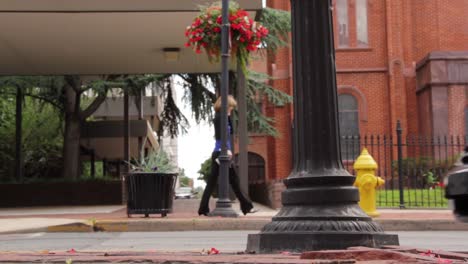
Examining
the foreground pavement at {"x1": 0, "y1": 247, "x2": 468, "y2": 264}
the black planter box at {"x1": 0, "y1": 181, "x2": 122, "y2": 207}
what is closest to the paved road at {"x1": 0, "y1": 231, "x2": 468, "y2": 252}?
the foreground pavement at {"x1": 0, "y1": 247, "x2": 468, "y2": 264}

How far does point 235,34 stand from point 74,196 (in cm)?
1204

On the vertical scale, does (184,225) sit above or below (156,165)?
below

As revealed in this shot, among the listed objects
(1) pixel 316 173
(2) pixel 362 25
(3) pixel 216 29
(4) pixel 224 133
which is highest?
(2) pixel 362 25

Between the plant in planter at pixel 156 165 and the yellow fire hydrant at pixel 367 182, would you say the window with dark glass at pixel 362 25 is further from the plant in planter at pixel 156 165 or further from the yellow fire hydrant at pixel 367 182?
the plant in planter at pixel 156 165

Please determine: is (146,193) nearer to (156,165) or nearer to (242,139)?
(156,165)

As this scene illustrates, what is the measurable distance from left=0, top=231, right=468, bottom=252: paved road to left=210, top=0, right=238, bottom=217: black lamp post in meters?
1.01

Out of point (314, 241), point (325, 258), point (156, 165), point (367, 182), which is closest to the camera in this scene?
point (325, 258)

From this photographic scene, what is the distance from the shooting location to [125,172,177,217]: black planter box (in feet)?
38.2

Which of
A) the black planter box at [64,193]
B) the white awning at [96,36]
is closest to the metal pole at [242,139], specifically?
the white awning at [96,36]

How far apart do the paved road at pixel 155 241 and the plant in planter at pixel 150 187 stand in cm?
126

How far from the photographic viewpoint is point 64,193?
73.6 ft

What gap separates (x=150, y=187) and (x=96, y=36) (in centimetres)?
586

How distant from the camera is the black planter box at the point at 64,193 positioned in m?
22.3

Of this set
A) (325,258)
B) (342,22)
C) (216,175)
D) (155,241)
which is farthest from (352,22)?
(325,258)
